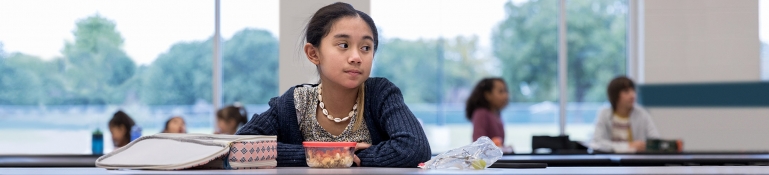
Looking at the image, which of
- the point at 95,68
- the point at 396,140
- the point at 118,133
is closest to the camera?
the point at 396,140

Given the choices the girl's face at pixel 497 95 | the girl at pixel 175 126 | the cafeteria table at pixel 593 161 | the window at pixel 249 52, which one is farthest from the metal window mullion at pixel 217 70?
the cafeteria table at pixel 593 161

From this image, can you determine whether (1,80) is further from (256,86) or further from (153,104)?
(256,86)

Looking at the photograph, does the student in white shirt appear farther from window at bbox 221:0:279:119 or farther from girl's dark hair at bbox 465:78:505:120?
window at bbox 221:0:279:119

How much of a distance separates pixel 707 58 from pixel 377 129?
488cm

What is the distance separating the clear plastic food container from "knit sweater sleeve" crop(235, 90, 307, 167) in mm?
166

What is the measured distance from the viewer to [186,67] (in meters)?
6.48

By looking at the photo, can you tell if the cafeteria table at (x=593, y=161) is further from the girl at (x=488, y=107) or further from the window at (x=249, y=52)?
the window at (x=249, y=52)

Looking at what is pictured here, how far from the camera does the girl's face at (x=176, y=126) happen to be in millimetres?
5039

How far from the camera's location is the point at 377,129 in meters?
2.14

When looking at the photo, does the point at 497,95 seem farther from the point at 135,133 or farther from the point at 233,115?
the point at 135,133

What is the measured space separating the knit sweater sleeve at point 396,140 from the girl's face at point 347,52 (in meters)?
0.10

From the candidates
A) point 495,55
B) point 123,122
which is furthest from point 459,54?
point 123,122

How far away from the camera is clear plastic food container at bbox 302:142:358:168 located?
169 centimetres

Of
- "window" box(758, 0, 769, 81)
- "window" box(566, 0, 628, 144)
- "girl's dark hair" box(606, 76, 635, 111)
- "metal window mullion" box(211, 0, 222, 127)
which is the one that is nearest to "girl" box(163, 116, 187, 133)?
"metal window mullion" box(211, 0, 222, 127)
